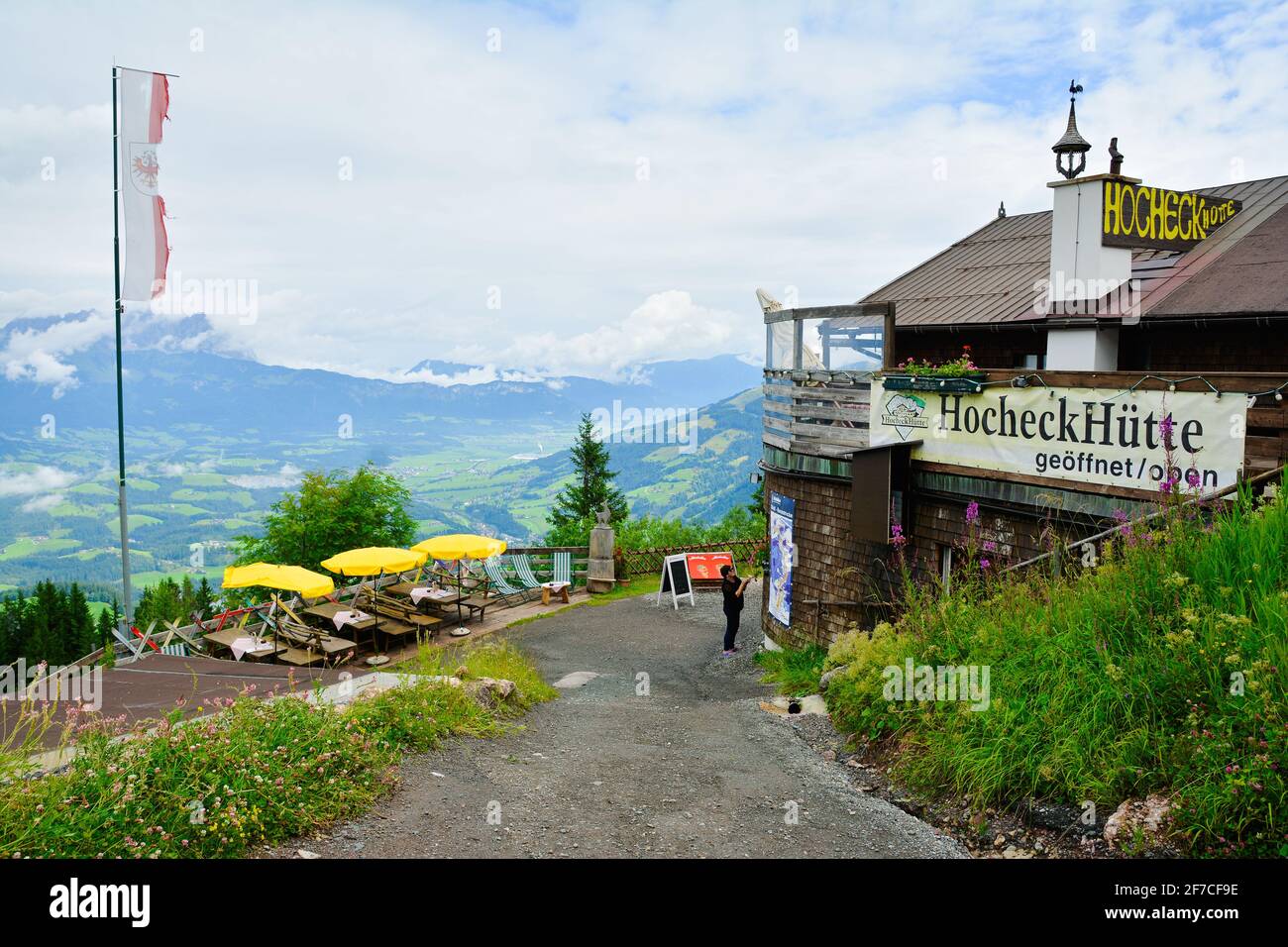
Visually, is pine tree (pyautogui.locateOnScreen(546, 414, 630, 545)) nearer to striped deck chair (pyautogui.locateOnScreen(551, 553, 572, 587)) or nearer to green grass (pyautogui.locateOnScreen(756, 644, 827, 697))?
striped deck chair (pyautogui.locateOnScreen(551, 553, 572, 587))

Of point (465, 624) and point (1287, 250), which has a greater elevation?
point (1287, 250)

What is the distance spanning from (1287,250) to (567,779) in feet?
42.7

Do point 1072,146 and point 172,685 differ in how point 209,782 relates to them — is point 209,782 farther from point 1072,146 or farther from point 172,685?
point 1072,146

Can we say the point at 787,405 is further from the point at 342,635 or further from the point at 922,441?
the point at 342,635

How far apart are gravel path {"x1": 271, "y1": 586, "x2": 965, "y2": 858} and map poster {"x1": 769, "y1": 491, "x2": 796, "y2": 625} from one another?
140 inches

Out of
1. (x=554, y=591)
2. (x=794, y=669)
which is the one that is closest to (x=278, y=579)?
(x=554, y=591)

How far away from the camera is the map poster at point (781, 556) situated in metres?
15.5

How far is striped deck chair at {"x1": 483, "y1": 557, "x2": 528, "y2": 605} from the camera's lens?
24.1m

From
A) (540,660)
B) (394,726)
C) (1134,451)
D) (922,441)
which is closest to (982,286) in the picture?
(922,441)

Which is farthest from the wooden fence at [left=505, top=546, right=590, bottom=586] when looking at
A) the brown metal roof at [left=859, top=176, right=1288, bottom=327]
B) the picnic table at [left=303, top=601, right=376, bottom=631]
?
the brown metal roof at [left=859, top=176, right=1288, bottom=327]

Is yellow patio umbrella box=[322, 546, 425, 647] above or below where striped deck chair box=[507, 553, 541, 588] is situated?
above

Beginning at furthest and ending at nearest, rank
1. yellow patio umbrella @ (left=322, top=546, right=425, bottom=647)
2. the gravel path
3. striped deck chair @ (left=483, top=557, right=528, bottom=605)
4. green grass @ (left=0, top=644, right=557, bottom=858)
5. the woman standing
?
striped deck chair @ (left=483, top=557, right=528, bottom=605) → yellow patio umbrella @ (left=322, top=546, right=425, bottom=647) → the woman standing → the gravel path → green grass @ (left=0, top=644, right=557, bottom=858)
